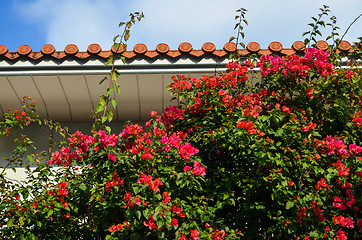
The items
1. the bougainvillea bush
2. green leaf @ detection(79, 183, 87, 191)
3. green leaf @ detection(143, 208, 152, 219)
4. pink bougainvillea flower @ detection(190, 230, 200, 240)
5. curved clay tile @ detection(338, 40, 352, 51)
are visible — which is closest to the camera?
green leaf @ detection(143, 208, 152, 219)

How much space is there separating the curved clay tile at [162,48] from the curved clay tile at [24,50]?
1549mm

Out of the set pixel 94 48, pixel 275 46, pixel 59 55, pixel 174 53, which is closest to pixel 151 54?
pixel 174 53

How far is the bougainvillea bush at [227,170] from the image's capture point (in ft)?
13.1

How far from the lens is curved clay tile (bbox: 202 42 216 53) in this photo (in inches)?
246

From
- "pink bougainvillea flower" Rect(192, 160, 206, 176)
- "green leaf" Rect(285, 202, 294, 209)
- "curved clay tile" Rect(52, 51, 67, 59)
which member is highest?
"curved clay tile" Rect(52, 51, 67, 59)

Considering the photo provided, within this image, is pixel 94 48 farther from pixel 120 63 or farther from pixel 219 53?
pixel 219 53

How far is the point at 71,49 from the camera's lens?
628 cm

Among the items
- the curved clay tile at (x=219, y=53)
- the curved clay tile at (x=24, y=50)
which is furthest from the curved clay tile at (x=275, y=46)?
the curved clay tile at (x=24, y=50)

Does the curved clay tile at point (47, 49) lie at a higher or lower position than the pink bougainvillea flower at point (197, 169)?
higher

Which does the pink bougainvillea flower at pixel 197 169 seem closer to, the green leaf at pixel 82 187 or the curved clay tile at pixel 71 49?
the green leaf at pixel 82 187

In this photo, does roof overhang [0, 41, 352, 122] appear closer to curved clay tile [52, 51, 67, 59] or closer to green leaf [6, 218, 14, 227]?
curved clay tile [52, 51, 67, 59]

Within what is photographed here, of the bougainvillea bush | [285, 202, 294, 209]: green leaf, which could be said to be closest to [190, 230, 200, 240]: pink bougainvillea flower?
the bougainvillea bush

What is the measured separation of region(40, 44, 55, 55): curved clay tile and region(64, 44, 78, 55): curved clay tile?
15cm

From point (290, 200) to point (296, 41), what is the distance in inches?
108
